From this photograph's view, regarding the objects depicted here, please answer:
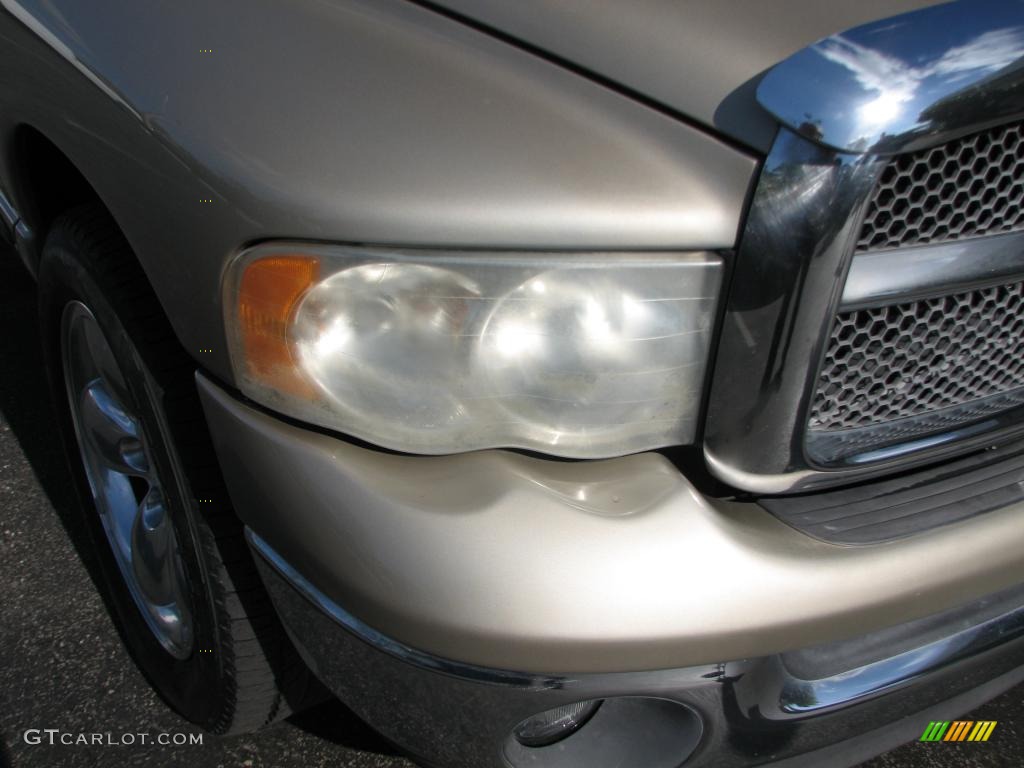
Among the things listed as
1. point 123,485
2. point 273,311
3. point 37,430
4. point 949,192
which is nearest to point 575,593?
point 273,311

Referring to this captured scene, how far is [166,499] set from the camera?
1563 millimetres

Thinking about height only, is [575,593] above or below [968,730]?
above

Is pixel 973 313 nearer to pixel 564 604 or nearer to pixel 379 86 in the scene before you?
pixel 564 604

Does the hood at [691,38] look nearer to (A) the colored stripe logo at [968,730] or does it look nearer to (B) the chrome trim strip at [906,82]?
(B) the chrome trim strip at [906,82]

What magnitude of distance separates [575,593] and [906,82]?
68 cm

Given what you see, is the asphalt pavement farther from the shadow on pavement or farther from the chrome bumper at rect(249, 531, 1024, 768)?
the chrome bumper at rect(249, 531, 1024, 768)

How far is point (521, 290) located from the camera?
3.64ft

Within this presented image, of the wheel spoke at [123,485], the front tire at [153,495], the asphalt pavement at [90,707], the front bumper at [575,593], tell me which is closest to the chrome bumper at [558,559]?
the front bumper at [575,593]

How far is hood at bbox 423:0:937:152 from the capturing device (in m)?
1.12

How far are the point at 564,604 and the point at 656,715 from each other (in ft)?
1.05

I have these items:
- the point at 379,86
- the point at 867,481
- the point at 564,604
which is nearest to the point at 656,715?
the point at 564,604

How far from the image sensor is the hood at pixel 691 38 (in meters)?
1.12

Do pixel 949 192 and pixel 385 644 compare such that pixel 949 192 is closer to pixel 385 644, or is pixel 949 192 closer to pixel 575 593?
pixel 575 593

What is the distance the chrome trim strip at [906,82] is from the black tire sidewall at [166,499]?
101 centimetres
